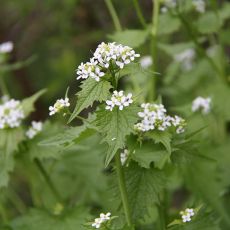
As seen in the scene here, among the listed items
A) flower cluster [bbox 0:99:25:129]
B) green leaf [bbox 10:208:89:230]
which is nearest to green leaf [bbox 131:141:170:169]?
green leaf [bbox 10:208:89:230]

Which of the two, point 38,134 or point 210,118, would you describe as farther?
point 210,118

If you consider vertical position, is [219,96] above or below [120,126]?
below

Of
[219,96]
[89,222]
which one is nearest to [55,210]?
[89,222]

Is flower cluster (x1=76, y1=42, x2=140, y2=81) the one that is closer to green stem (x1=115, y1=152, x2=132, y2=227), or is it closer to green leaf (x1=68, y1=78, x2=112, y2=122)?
green leaf (x1=68, y1=78, x2=112, y2=122)

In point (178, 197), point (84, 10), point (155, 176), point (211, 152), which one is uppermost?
point (84, 10)

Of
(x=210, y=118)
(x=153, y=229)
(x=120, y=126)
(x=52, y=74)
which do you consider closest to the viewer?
(x=120, y=126)

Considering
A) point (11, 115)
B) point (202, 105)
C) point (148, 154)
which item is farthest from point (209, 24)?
point (148, 154)

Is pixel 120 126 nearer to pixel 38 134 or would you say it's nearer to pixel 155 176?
pixel 155 176

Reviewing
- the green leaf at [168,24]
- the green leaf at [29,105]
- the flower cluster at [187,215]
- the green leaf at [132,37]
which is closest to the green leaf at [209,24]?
the green leaf at [168,24]
